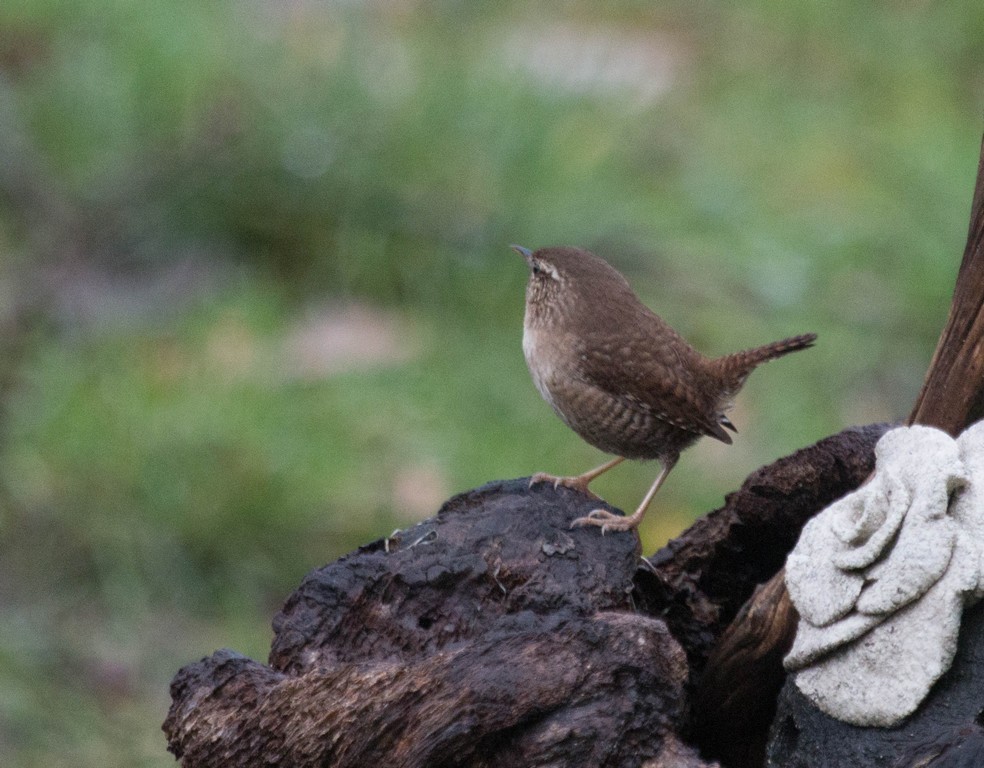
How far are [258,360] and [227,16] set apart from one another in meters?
2.09

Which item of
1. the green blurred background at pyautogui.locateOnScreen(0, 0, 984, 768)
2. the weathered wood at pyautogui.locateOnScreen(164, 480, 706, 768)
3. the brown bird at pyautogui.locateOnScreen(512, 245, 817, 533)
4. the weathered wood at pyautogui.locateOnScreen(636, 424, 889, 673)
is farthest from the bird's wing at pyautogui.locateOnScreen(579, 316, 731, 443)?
the green blurred background at pyautogui.locateOnScreen(0, 0, 984, 768)

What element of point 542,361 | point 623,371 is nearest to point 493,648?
point 623,371

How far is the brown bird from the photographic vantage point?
10.9ft

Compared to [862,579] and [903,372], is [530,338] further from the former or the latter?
[903,372]

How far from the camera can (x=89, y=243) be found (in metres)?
5.64

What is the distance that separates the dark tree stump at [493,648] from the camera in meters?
1.95

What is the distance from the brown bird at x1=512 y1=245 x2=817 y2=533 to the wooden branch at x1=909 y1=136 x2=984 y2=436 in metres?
1.04

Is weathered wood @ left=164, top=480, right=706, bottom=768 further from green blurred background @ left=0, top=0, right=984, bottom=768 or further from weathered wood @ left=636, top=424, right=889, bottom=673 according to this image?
green blurred background @ left=0, top=0, right=984, bottom=768

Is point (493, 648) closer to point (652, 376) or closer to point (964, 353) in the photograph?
point (964, 353)

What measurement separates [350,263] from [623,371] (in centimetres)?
260

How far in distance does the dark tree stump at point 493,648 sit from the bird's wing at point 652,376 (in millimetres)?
844

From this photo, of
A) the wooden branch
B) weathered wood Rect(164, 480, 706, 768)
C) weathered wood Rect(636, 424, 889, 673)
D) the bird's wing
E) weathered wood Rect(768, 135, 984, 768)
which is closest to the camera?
weathered wood Rect(768, 135, 984, 768)

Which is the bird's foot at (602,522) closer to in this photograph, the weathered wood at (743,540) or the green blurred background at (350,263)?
the weathered wood at (743,540)

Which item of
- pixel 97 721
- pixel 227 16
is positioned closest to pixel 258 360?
pixel 97 721
